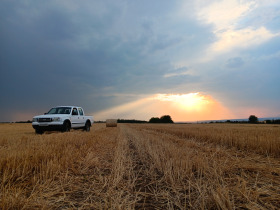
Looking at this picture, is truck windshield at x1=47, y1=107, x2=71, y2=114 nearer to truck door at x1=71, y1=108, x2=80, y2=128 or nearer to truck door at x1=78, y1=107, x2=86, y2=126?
truck door at x1=71, y1=108, x2=80, y2=128

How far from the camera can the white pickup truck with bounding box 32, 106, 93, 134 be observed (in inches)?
→ 462

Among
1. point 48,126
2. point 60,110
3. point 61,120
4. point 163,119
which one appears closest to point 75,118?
point 60,110

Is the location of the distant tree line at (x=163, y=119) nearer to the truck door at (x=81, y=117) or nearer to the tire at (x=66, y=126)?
the truck door at (x=81, y=117)

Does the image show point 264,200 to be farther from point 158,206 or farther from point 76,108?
point 76,108

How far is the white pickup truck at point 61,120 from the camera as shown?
11727 mm

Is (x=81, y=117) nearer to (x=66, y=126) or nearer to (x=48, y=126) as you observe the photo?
(x=66, y=126)

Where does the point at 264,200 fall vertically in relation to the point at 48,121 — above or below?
below

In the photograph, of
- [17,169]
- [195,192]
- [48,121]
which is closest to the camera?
[195,192]

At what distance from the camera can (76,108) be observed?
48.0 feet

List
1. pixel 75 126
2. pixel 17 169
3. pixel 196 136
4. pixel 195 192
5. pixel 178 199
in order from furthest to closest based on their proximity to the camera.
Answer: pixel 75 126 → pixel 196 136 → pixel 17 169 → pixel 195 192 → pixel 178 199

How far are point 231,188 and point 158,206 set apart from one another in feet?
3.65

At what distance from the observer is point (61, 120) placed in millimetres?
11812

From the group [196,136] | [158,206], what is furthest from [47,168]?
[196,136]

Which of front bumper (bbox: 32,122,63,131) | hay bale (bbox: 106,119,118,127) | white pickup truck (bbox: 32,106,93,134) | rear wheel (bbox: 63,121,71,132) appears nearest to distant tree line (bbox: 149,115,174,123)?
hay bale (bbox: 106,119,118,127)
